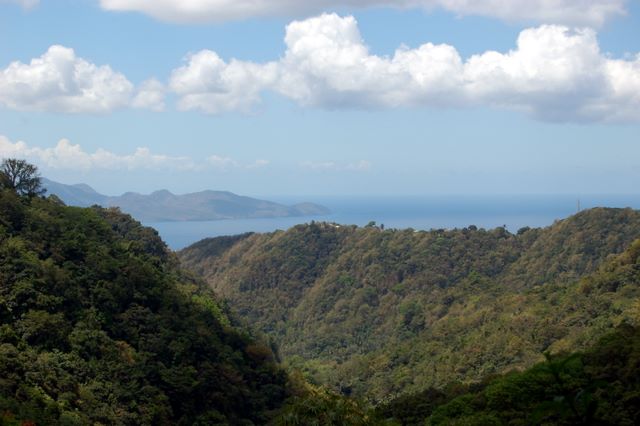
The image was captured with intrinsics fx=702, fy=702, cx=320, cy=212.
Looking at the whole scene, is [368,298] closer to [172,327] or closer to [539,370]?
[172,327]

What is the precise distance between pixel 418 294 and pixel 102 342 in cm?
6344

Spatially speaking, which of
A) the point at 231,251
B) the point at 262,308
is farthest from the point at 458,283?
the point at 231,251

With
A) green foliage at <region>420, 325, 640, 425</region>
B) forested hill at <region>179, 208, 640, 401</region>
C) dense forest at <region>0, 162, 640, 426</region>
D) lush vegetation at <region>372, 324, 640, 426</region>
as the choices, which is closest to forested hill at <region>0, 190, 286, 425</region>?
dense forest at <region>0, 162, 640, 426</region>

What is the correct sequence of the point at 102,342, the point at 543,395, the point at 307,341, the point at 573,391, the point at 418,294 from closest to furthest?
the point at 573,391 → the point at 543,395 → the point at 102,342 → the point at 307,341 → the point at 418,294

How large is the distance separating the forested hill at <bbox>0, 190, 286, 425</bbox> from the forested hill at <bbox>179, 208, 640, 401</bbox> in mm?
18469

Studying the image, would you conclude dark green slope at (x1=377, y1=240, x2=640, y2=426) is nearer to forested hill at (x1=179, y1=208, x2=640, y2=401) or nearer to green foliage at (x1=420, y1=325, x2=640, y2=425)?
green foliage at (x1=420, y1=325, x2=640, y2=425)

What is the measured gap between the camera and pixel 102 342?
39.2 meters

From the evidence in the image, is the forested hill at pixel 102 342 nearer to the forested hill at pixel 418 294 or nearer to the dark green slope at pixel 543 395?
the dark green slope at pixel 543 395

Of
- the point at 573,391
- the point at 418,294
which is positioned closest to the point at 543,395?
the point at 573,391

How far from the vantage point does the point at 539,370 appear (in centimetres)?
3017

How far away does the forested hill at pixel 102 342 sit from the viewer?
3359 cm

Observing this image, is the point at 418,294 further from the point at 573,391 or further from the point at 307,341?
the point at 573,391

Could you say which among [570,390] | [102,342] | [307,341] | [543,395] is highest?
[570,390]

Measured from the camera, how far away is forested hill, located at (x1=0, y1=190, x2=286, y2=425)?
110 feet
